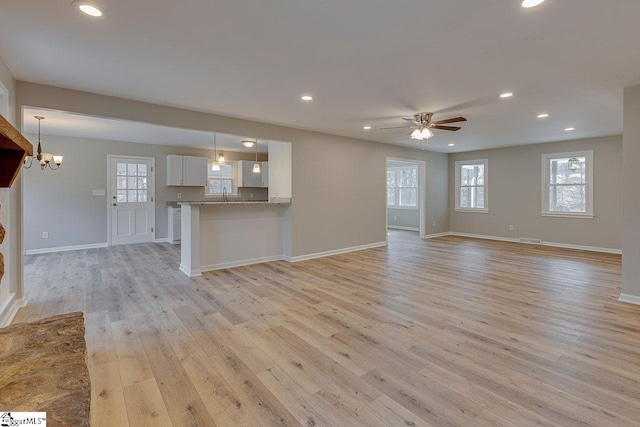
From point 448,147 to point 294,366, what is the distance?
23.7ft

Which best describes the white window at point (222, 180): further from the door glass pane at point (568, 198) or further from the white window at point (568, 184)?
the door glass pane at point (568, 198)

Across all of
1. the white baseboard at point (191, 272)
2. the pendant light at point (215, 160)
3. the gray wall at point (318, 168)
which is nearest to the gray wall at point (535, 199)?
the gray wall at point (318, 168)

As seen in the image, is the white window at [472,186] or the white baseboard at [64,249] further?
the white window at [472,186]

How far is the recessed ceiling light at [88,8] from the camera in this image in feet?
6.53

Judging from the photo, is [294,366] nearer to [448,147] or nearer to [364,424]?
[364,424]

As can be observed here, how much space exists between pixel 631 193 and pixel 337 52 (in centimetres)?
362

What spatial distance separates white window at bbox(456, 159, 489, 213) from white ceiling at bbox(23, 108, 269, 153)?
5673 mm

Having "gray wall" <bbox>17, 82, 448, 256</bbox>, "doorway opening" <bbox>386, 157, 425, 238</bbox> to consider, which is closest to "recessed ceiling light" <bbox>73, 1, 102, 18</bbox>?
"gray wall" <bbox>17, 82, 448, 256</bbox>

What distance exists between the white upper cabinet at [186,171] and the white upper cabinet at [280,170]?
2633 mm

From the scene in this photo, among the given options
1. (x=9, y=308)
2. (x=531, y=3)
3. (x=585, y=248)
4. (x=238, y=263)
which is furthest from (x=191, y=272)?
(x=585, y=248)

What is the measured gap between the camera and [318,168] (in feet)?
19.5

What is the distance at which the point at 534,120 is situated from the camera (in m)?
5.09

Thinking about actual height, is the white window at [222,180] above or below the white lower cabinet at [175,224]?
above

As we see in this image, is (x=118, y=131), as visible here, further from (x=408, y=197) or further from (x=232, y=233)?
(x=408, y=197)
